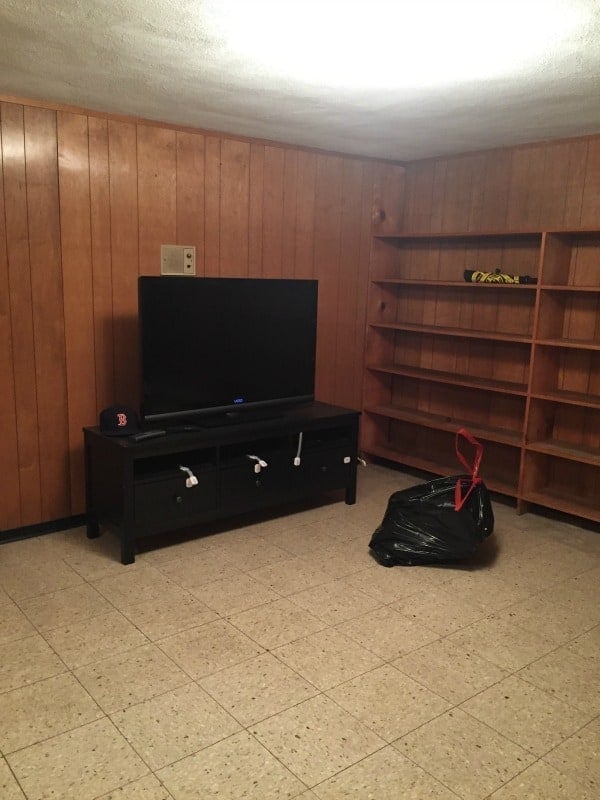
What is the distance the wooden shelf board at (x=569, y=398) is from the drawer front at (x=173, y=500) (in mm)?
1907

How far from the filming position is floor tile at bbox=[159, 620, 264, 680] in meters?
2.43

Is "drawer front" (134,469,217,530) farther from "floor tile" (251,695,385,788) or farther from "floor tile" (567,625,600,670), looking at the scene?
"floor tile" (567,625,600,670)

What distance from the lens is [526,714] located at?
7.26ft

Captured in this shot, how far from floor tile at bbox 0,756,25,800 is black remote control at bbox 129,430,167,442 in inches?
61.5

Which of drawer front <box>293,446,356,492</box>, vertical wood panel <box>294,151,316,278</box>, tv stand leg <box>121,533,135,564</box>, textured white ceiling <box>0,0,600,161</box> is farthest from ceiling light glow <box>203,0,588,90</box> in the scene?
tv stand leg <box>121,533,135,564</box>

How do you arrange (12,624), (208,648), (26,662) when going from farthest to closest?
1. (12,624)
2. (208,648)
3. (26,662)

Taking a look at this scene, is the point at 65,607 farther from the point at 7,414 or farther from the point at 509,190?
the point at 509,190

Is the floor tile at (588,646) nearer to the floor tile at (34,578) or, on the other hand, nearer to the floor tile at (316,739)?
the floor tile at (316,739)

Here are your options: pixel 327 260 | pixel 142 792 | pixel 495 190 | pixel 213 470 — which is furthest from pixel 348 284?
pixel 142 792

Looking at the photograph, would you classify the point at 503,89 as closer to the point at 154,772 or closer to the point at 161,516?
the point at 161,516

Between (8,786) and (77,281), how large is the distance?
2367 mm

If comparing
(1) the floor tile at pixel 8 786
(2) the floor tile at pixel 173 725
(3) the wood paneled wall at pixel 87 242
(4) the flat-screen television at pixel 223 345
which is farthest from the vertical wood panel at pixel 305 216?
(1) the floor tile at pixel 8 786

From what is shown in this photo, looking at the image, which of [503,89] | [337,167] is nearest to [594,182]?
[503,89]

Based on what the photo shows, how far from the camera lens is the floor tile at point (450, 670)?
2.34 m
